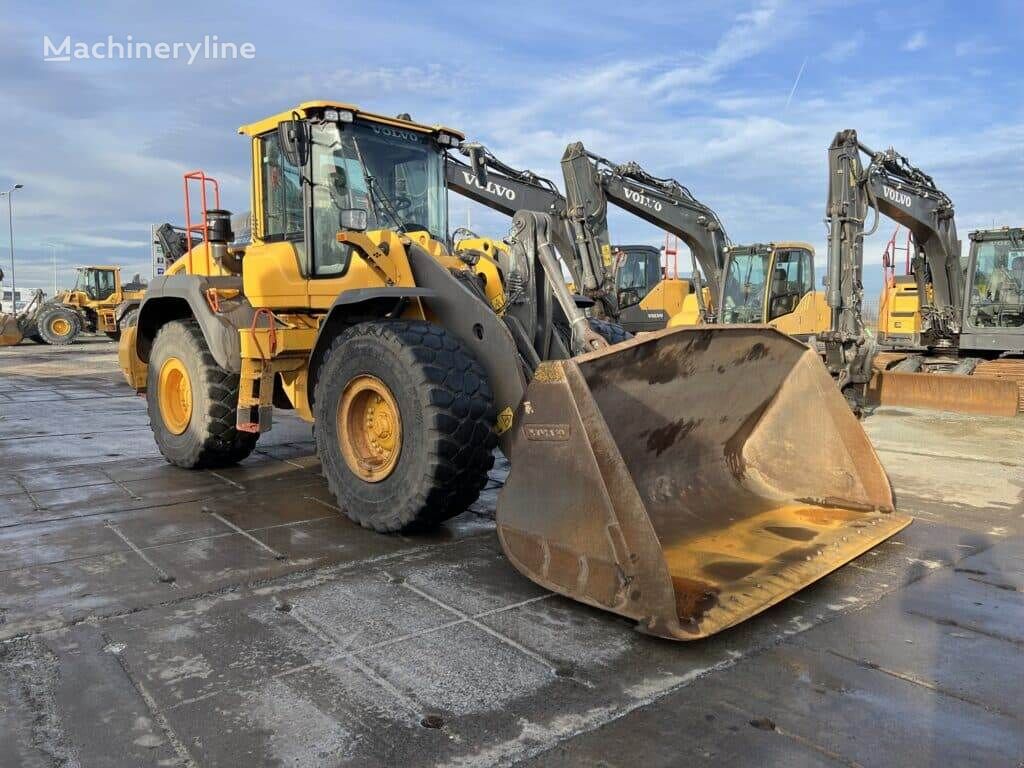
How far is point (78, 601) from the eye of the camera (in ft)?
11.6

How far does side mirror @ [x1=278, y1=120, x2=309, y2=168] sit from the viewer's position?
4.82 metres

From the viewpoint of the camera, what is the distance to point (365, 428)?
4664 mm

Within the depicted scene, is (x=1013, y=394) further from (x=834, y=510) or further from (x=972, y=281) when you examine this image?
(x=834, y=510)

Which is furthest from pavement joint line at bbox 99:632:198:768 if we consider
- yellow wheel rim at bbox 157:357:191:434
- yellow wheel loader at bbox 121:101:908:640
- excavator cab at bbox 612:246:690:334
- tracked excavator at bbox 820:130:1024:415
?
excavator cab at bbox 612:246:690:334

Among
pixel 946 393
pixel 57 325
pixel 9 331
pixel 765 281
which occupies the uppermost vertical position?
pixel 765 281

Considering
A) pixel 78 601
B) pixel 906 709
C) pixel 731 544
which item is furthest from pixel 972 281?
pixel 78 601

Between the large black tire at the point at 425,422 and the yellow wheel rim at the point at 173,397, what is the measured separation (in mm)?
2602

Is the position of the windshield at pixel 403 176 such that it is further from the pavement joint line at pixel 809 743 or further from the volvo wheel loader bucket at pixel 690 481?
the pavement joint line at pixel 809 743

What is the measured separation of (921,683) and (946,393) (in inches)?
349

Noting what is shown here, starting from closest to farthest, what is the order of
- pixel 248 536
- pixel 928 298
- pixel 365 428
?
1. pixel 248 536
2. pixel 365 428
3. pixel 928 298

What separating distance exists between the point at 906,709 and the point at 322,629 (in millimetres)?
2193

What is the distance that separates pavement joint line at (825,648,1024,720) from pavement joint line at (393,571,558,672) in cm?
112

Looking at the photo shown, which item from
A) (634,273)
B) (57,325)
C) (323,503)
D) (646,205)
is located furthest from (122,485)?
(57,325)

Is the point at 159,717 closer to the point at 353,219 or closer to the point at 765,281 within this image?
the point at 353,219
